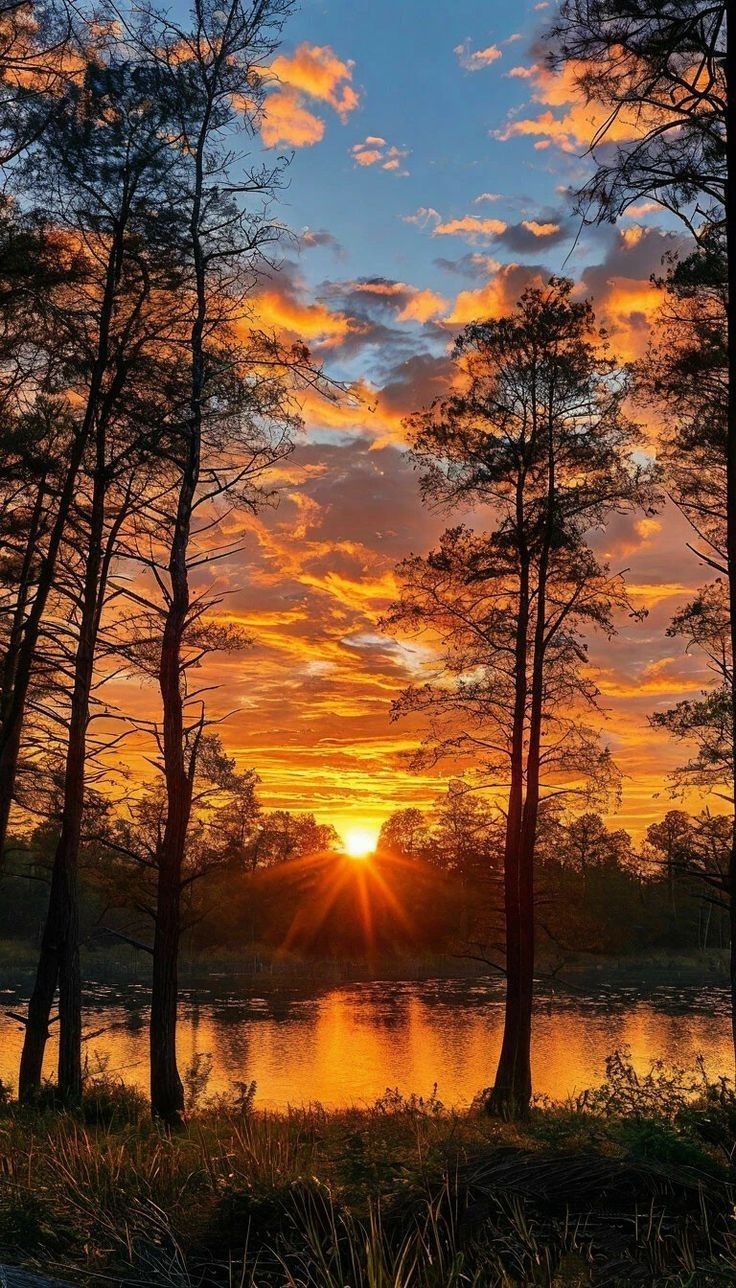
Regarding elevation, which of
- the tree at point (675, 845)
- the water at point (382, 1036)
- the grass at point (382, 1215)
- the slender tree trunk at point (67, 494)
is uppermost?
the slender tree trunk at point (67, 494)

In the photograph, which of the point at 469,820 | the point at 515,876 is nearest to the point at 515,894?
the point at 515,876

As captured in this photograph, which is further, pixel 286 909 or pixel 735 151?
pixel 286 909

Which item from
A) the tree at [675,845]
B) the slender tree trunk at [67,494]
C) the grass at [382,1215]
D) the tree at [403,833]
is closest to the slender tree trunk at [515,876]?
the tree at [675,845]

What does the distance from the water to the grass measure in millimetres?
14401

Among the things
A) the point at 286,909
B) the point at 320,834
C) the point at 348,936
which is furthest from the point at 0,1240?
the point at 320,834

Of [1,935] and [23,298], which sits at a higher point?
[23,298]

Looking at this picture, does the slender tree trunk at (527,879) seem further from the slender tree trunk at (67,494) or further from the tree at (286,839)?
the tree at (286,839)

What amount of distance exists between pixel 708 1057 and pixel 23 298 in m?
26.7

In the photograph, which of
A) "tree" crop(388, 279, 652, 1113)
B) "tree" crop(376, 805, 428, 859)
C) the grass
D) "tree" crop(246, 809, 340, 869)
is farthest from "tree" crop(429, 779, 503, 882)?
"tree" crop(376, 805, 428, 859)

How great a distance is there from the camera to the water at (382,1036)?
75.4ft

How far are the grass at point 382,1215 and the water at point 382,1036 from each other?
14.4 metres

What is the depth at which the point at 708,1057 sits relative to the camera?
87.0 feet

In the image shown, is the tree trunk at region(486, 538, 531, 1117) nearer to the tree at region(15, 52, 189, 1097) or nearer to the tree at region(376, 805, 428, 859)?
the tree at region(15, 52, 189, 1097)

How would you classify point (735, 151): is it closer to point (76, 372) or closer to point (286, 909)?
point (76, 372)
